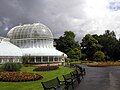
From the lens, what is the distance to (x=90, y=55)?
84500mm

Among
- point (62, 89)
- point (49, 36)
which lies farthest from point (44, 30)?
point (62, 89)

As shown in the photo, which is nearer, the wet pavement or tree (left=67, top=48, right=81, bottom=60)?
the wet pavement

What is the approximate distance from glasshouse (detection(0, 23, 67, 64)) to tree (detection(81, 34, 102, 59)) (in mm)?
27102

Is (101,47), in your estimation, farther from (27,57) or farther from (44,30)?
(27,57)

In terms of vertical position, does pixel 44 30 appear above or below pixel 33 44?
above

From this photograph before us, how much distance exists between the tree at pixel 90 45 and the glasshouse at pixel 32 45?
27102 mm

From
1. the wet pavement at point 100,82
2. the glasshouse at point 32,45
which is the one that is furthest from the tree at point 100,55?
the wet pavement at point 100,82

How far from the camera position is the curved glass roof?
5672 centimetres

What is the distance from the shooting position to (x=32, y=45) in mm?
55969

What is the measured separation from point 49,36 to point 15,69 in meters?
27.2

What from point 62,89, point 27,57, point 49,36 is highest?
point 49,36

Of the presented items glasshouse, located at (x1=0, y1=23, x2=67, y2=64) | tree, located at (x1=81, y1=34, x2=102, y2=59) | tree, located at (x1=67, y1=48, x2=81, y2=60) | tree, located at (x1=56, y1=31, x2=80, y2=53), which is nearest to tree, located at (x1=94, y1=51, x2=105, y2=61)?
tree, located at (x1=67, y1=48, x2=81, y2=60)

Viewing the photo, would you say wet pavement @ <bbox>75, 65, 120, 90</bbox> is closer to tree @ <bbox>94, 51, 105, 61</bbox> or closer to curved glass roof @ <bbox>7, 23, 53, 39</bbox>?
curved glass roof @ <bbox>7, 23, 53, 39</bbox>

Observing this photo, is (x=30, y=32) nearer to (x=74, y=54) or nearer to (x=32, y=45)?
(x=32, y=45)
